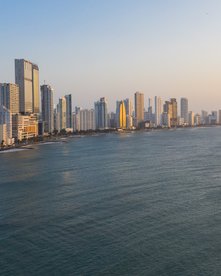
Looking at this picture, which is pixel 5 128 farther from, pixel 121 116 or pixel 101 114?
pixel 121 116

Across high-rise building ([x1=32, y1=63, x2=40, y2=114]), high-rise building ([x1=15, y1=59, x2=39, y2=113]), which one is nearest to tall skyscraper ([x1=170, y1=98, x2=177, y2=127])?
high-rise building ([x1=32, y1=63, x2=40, y2=114])

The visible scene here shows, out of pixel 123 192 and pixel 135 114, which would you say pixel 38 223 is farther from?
pixel 135 114

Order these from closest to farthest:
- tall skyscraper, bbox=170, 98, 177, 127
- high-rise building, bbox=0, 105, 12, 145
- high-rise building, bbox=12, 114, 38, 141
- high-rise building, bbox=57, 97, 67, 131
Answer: high-rise building, bbox=0, 105, 12, 145
high-rise building, bbox=12, 114, 38, 141
high-rise building, bbox=57, 97, 67, 131
tall skyscraper, bbox=170, 98, 177, 127

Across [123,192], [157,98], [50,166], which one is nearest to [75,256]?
[123,192]

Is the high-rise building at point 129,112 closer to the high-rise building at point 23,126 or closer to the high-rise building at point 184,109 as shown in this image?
the high-rise building at point 184,109

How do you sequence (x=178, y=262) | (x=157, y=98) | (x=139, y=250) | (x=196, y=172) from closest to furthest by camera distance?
(x=178, y=262)
(x=139, y=250)
(x=196, y=172)
(x=157, y=98)

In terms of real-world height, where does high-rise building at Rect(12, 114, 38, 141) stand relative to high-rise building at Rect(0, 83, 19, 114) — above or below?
below

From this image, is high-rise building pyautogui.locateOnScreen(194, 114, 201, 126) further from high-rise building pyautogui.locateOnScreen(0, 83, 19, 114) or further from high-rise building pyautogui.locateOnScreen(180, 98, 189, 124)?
high-rise building pyautogui.locateOnScreen(0, 83, 19, 114)

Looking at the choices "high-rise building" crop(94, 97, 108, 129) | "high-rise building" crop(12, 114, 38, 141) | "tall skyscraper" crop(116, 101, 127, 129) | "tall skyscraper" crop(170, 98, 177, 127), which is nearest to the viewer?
"high-rise building" crop(12, 114, 38, 141)
